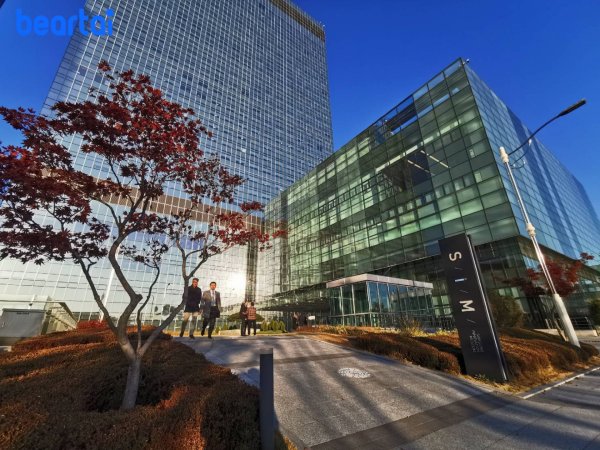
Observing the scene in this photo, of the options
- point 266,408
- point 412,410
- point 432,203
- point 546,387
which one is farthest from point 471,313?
point 432,203

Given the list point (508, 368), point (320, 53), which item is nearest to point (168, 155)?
point (508, 368)

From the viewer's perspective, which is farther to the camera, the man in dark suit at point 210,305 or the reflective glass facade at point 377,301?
the reflective glass facade at point 377,301

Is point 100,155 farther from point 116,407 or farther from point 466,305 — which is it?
point 466,305

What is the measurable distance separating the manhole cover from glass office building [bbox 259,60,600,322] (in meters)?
17.8

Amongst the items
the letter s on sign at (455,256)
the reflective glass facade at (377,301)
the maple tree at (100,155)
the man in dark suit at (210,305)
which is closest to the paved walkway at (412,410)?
the maple tree at (100,155)

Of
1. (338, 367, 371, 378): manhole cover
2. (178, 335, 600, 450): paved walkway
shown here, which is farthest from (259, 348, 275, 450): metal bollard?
(338, 367, 371, 378): manhole cover

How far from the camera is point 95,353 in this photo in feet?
19.5

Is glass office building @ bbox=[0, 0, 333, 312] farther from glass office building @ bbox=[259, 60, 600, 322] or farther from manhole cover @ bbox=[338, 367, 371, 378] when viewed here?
manhole cover @ bbox=[338, 367, 371, 378]

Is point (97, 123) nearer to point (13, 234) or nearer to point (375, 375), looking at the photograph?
point (13, 234)

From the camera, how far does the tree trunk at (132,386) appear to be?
3.70 metres

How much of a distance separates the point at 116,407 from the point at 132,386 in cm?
79

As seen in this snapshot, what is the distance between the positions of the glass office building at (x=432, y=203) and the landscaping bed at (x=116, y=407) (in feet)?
70.3

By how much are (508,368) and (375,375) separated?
3169 mm

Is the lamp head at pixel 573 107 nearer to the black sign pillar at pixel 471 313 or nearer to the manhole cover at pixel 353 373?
the black sign pillar at pixel 471 313
